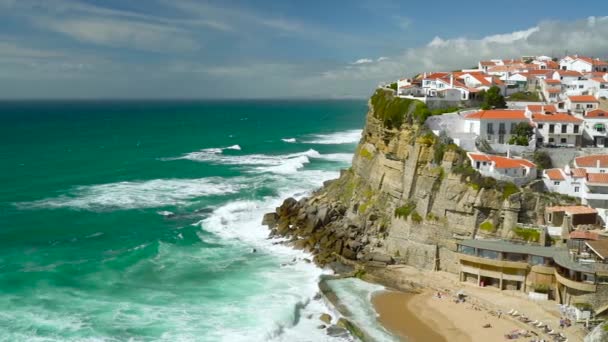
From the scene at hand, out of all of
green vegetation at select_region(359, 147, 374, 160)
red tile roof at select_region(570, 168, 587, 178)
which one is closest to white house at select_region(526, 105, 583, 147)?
red tile roof at select_region(570, 168, 587, 178)

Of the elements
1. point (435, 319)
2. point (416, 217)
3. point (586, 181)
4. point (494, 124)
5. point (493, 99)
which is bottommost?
point (435, 319)

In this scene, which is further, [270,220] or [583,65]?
[583,65]

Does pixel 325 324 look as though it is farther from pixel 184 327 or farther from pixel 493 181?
pixel 493 181

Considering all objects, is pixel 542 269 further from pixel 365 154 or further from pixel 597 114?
pixel 365 154

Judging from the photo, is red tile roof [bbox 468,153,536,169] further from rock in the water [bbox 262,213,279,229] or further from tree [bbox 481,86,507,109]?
rock in the water [bbox 262,213,279,229]

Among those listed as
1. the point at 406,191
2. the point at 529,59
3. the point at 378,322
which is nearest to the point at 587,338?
the point at 378,322

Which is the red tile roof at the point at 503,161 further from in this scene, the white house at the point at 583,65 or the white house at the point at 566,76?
the white house at the point at 583,65

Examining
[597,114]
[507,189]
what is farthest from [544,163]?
[597,114]
